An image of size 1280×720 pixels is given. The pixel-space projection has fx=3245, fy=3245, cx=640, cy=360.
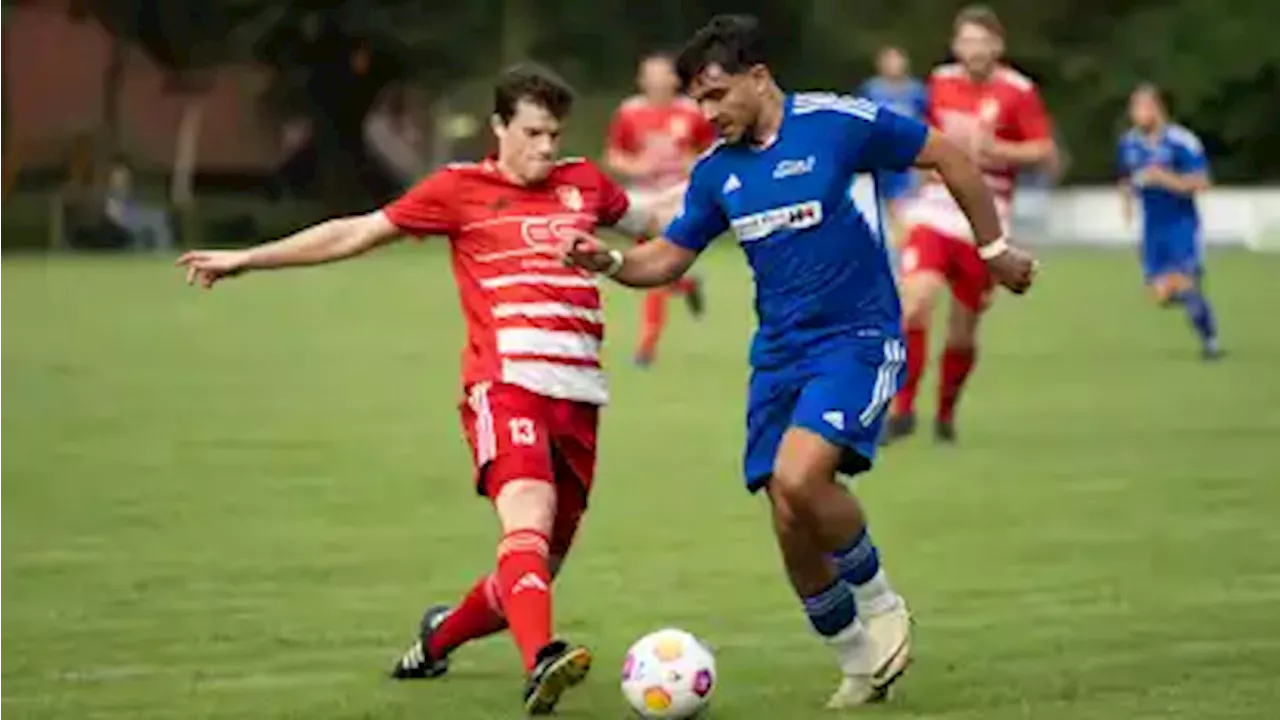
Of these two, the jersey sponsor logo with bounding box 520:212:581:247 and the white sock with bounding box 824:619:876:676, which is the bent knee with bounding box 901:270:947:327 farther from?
the white sock with bounding box 824:619:876:676

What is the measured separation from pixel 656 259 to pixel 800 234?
49 cm

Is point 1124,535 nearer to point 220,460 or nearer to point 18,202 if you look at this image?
point 220,460

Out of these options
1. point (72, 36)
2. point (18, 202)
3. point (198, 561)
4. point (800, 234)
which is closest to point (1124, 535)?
point (198, 561)

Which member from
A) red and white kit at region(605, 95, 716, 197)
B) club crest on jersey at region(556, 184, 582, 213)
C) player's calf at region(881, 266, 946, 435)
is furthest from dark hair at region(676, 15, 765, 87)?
red and white kit at region(605, 95, 716, 197)

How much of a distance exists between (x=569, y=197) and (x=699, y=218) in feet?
1.63

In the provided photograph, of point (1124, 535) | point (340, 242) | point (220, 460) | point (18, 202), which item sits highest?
point (340, 242)

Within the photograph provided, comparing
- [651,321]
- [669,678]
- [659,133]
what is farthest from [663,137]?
[669,678]

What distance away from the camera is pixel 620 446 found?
17.9 meters

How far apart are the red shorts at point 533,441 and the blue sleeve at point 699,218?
0.58 m

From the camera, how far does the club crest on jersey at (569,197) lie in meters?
9.72

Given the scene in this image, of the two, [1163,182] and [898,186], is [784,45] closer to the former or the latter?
[1163,182]

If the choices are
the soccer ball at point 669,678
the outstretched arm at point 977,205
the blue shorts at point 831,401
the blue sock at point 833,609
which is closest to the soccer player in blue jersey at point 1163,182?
the outstretched arm at point 977,205

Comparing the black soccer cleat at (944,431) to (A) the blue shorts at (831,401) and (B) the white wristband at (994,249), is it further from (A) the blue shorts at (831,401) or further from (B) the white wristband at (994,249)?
(A) the blue shorts at (831,401)

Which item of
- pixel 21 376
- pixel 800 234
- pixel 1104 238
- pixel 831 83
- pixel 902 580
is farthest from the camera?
pixel 831 83
